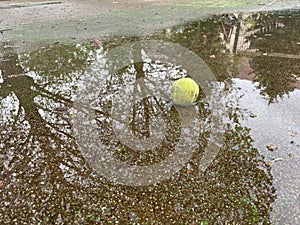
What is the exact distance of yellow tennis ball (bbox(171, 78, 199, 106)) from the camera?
3.28 meters

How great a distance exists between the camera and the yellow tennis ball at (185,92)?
129 inches

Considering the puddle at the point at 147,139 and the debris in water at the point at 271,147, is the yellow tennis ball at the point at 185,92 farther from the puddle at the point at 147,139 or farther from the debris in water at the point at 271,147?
the debris in water at the point at 271,147

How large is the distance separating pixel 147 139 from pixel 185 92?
0.81 metres

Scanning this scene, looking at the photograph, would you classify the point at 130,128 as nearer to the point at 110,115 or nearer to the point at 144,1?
the point at 110,115

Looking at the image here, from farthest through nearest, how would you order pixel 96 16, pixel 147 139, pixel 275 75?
1. pixel 96 16
2. pixel 275 75
3. pixel 147 139

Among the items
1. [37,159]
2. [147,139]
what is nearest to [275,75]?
[147,139]

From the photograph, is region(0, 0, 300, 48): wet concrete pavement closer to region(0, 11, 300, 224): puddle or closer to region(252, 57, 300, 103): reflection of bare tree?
region(0, 11, 300, 224): puddle

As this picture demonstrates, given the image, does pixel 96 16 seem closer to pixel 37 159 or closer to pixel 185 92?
pixel 185 92

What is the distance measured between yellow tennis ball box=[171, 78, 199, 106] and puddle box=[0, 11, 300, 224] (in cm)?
11

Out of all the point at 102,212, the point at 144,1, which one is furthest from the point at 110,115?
the point at 144,1

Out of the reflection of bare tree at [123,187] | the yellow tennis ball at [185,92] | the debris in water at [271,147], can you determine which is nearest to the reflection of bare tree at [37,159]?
the reflection of bare tree at [123,187]

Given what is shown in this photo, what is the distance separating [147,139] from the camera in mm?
2910

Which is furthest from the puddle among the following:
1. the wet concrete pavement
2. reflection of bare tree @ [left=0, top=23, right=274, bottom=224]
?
the wet concrete pavement

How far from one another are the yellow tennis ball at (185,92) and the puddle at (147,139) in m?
0.11
